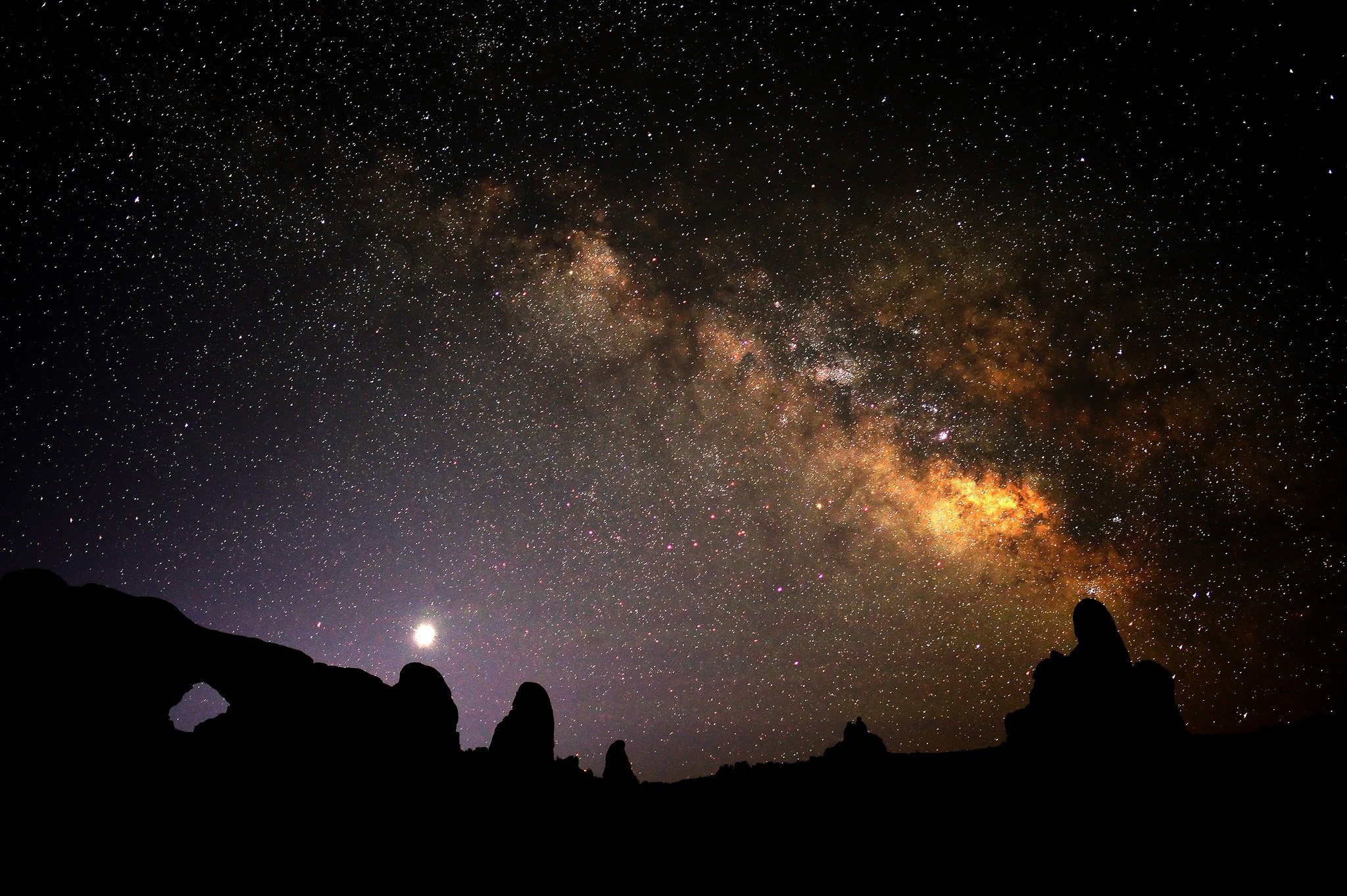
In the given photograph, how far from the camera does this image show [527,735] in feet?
75.7

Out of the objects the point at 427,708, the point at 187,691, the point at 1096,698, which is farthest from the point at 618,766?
the point at 1096,698

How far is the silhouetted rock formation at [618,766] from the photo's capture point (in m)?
29.6

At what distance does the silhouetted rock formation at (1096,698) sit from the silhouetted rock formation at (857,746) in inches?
292

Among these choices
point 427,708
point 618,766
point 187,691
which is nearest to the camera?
point 187,691

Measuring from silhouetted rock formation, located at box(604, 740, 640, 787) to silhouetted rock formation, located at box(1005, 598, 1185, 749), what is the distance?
71.3 ft

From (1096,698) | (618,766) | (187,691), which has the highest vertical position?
(187,691)

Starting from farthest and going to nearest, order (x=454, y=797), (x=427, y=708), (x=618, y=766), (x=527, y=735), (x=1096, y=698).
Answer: (x=618, y=766)
(x=1096, y=698)
(x=527, y=735)
(x=427, y=708)
(x=454, y=797)

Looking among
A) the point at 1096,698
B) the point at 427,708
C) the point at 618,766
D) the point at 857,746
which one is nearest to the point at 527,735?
the point at 427,708

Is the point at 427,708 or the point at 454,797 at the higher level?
the point at 427,708

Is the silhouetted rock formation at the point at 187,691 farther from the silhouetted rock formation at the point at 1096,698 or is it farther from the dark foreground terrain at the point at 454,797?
the silhouetted rock formation at the point at 1096,698

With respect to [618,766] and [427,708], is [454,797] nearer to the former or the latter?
[427,708]

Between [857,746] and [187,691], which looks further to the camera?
[857,746]

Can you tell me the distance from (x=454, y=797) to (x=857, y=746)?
68.7 ft

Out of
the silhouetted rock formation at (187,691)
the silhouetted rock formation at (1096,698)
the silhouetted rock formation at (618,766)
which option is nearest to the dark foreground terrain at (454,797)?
the silhouetted rock formation at (187,691)
